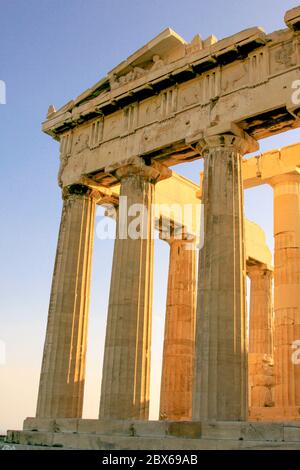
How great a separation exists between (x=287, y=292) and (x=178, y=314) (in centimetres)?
850

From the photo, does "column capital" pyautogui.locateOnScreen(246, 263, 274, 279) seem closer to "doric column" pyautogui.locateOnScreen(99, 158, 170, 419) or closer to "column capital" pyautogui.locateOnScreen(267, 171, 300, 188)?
"column capital" pyautogui.locateOnScreen(267, 171, 300, 188)

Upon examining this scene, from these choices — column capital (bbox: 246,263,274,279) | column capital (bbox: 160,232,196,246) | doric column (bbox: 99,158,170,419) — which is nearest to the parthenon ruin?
doric column (bbox: 99,158,170,419)

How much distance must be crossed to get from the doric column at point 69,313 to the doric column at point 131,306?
2785 mm

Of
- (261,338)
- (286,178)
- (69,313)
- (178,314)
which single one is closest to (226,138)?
(286,178)

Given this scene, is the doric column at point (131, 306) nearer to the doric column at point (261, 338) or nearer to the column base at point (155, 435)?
the column base at point (155, 435)

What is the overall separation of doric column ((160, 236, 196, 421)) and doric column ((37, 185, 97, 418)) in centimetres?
669

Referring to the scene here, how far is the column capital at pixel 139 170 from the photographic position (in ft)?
87.0

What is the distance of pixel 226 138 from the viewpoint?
2330 centimetres

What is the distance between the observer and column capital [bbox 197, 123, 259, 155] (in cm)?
2328

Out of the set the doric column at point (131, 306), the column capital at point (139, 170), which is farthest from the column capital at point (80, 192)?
the doric column at point (131, 306)

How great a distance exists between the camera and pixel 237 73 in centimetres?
2384

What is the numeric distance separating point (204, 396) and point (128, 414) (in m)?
4.40
